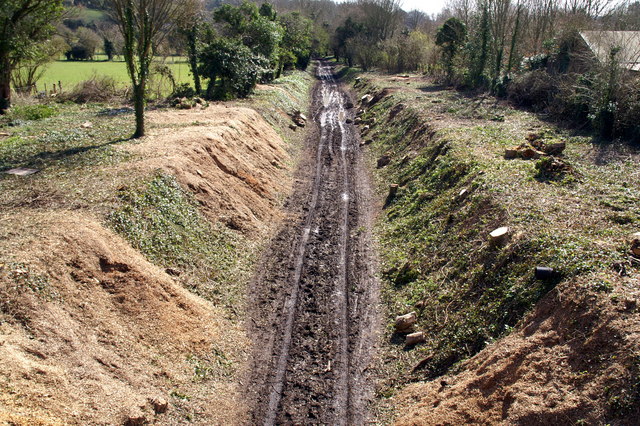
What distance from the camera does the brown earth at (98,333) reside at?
→ 6.85m

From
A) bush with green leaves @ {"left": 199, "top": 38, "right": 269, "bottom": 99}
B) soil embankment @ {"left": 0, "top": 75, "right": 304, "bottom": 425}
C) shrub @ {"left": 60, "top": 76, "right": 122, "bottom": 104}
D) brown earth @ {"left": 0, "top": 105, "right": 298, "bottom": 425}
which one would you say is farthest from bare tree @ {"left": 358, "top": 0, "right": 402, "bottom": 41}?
brown earth @ {"left": 0, "top": 105, "right": 298, "bottom": 425}

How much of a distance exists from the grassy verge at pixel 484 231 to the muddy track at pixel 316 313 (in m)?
0.68

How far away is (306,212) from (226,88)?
1418 cm

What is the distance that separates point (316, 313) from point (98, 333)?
15.6ft

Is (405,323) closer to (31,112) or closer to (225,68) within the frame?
(31,112)

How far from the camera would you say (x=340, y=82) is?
172 feet

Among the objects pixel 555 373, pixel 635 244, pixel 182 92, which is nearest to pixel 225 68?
pixel 182 92

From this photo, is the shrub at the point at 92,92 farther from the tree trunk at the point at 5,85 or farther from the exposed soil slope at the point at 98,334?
the exposed soil slope at the point at 98,334

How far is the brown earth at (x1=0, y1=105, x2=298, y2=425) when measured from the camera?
6852 millimetres

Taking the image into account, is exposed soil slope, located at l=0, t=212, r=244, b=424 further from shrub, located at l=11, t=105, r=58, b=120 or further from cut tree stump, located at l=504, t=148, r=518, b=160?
shrub, located at l=11, t=105, r=58, b=120

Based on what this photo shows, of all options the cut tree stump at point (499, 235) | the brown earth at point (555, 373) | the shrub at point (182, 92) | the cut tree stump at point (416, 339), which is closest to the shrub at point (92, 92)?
the shrub at point (182, 92)

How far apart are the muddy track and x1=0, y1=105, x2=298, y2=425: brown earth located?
734 millimetres

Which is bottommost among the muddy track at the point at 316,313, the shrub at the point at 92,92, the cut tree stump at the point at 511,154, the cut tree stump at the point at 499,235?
the muddy track at the point at 316,313

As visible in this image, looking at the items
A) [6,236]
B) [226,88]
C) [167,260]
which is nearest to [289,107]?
[226,88]
